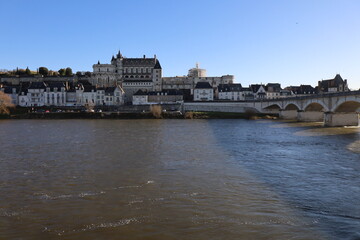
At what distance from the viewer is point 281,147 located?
28.7m

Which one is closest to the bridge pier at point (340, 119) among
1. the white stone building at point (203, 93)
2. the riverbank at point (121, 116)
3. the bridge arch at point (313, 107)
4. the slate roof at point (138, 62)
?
the bridge arch at point (313, 107)

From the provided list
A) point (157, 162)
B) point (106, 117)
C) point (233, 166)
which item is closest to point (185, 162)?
point (157, 162)

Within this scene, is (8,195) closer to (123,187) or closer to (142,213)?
(123,187)

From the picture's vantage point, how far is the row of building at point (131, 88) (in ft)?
318

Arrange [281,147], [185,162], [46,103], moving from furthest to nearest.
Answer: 1. [46,103]
2. [281,147]
3. [185,162]

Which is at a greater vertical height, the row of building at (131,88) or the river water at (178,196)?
the row of building at (131,88)

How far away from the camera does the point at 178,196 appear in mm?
13422

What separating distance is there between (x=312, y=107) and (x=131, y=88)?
7402cm

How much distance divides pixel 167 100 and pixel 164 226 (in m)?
90.6

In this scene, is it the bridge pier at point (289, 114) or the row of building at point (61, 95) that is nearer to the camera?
the bridge pier at point (289, 114)

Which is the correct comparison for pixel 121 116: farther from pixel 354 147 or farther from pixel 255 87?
pixel 354 147

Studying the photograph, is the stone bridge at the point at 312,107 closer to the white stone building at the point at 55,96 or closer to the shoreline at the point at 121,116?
the shoreline at the point at 121,116

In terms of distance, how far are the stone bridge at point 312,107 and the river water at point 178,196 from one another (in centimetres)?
2862

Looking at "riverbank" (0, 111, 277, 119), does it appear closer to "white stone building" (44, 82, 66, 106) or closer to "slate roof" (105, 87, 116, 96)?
"white stone building" (44, 82, 66, 106)
